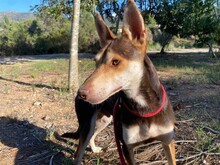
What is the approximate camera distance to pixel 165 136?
3229 mm

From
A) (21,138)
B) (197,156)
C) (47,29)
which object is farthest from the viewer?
(47,29)

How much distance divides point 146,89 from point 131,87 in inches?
7.2

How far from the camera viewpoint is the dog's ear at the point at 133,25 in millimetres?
2802

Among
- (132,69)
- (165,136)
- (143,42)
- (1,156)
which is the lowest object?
(1,156)

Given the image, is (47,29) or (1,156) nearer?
(1,156)

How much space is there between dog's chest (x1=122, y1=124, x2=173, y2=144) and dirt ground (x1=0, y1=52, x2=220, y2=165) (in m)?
0.90

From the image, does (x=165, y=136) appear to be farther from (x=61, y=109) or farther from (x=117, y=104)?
(x=61, y=109)

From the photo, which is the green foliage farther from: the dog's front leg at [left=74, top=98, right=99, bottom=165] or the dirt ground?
the dog's front leg at [left=74, top=98, right=99, bottom=165]

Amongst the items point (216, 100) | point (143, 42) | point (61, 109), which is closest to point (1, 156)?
point (61, 109)

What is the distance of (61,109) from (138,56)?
3887mm

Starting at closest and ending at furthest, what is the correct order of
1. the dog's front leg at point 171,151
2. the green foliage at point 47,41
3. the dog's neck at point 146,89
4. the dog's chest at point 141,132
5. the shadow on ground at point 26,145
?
the dog's neck at point 146,89, the dog's chest at point 141,132, the dog's front leg at point 171,151, the shadow on ground at point 26,145, the green foliage at point 47,41

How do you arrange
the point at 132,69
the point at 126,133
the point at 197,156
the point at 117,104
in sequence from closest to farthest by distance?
the point at 132,69
the point at 126,133
the point at 117,104
the point at 197,156

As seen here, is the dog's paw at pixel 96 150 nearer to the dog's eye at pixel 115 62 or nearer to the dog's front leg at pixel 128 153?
the dog's front leg at pixel 128 153

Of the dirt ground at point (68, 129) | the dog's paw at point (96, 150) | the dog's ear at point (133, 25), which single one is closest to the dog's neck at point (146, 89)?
the dog's ear at point (133, 25)
